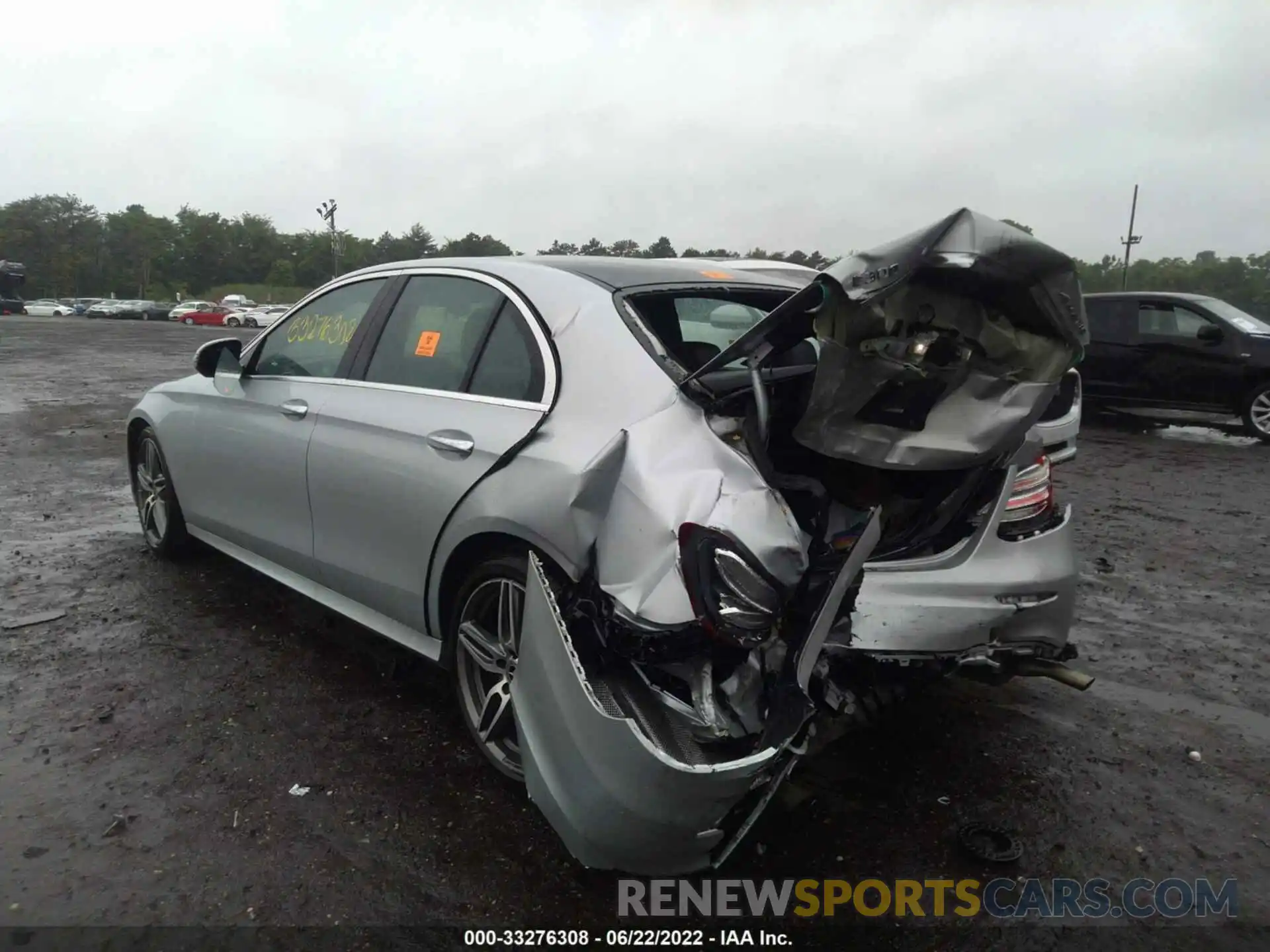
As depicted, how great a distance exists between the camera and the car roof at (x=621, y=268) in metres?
3.25

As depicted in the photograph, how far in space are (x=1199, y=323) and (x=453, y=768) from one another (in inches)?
441

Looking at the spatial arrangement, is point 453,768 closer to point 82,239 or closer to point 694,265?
point 694,265

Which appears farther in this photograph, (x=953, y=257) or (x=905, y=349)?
(x=905, y=349)

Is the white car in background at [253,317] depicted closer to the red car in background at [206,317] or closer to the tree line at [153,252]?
the red car in background at [206,317]

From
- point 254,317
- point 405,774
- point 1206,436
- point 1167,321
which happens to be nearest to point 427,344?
point 405,774

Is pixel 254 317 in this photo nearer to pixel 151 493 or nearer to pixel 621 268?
pixel 151 493

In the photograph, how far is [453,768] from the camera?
312 centimetres

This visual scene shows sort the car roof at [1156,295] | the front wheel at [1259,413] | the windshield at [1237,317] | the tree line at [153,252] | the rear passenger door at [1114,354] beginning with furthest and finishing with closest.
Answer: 1. the tree line at [153,252]
2. the rear passenger door at [1114,354]
3. the car roof at [1156,295]
4. the windshield at [1237,317]
5. the front wheel at [1259,413]

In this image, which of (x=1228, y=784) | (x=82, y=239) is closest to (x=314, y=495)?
(x=1228, y=784)

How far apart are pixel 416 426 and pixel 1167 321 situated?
10.9 metres

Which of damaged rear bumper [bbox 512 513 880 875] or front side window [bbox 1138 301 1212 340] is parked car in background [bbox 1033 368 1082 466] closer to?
damaged rear bumper [bbox 512 513 880 875]

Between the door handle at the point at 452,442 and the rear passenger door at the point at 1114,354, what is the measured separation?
10441mm

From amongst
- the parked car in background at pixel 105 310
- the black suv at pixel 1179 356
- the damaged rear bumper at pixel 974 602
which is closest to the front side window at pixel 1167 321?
the black suv at pixel 1179 356

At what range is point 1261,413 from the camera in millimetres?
10766
